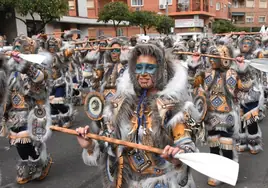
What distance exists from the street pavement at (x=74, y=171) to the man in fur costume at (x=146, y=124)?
77.9 inches

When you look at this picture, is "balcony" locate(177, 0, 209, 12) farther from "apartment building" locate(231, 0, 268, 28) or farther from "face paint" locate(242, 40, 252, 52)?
"face paint" locate(242, 40, 252, 52)

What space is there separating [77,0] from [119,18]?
583cm

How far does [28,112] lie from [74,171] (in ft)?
4.09

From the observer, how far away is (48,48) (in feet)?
23.4

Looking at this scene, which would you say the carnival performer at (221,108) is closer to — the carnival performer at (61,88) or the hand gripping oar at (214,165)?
the hand gripping oar at (214,165)

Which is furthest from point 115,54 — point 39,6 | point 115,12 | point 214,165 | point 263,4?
point 263,4

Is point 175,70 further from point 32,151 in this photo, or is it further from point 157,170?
point 32,151

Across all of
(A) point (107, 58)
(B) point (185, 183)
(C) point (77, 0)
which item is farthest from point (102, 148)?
(C) point (77, 0)

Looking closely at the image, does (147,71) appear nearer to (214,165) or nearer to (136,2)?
(214,165)

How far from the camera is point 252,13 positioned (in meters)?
54.9

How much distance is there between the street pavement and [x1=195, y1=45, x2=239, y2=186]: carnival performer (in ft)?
1.44

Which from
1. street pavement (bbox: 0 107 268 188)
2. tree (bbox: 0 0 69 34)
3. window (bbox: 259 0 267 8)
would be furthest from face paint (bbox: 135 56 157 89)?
window (bbox: 259 0 267 8)

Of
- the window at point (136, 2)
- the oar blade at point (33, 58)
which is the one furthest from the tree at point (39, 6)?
the window at point (136, 2)

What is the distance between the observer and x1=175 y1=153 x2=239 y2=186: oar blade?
1950mm
